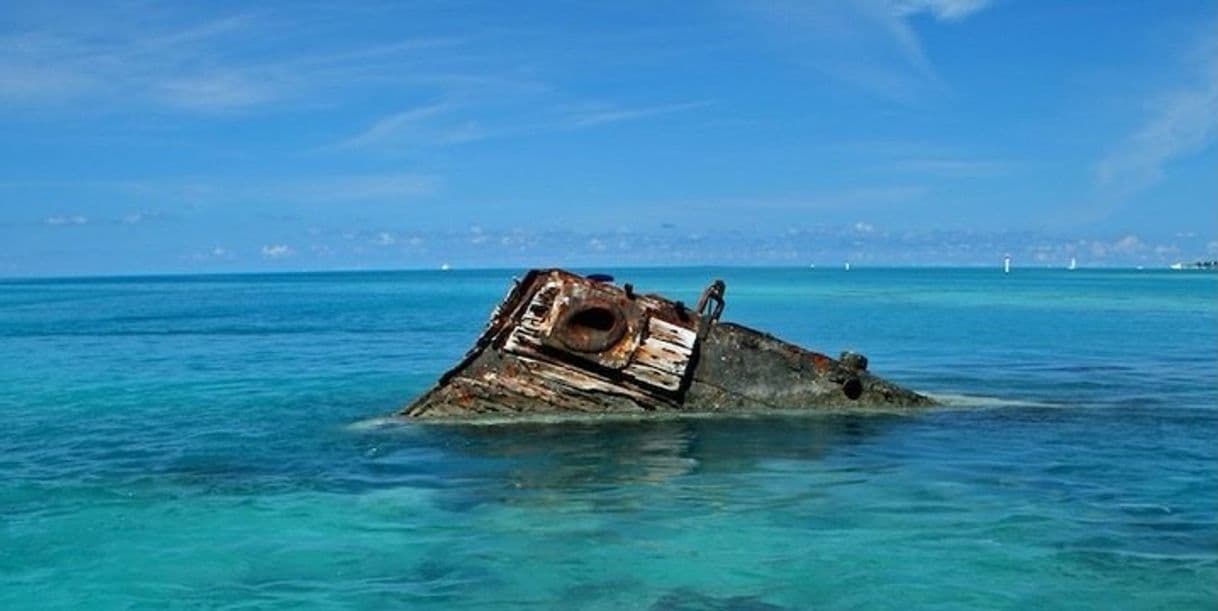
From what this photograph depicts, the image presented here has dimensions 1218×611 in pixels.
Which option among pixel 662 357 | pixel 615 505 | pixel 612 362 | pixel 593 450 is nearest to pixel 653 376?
pixel 662 357

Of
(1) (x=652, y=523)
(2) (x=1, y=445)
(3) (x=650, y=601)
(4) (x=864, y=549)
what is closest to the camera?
(3) (x=650, y=601)

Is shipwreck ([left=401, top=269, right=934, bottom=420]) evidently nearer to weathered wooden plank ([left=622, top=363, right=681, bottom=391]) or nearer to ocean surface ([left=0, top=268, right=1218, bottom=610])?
weathered wooden plank ([left=622, top=363, right=681, bottom=391])

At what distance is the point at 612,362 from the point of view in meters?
16.2

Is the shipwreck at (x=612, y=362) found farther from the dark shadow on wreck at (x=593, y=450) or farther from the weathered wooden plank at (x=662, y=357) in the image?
the dark shadow on wreck at (x=593, y=450)

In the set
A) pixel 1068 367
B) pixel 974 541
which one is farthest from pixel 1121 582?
pixel 1068 367

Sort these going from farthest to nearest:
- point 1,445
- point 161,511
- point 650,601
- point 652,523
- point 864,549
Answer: point 1,445, point 161,511, point 652,523, point 864,549, point 650,601

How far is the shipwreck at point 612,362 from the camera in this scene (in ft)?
52.8

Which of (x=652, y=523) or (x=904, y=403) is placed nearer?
(x=652, y=523)

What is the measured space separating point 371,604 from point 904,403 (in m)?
11.0

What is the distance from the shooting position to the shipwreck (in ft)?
52.8

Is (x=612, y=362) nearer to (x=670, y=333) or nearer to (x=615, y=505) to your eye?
(x=670, y=333)

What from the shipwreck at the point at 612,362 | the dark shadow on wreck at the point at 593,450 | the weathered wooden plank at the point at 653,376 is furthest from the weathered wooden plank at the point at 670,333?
the dark shadow on wreck at the point at 593,450

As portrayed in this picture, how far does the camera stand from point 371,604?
27.6ft

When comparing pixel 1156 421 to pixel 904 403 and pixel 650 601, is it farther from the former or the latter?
pixel 650 601
